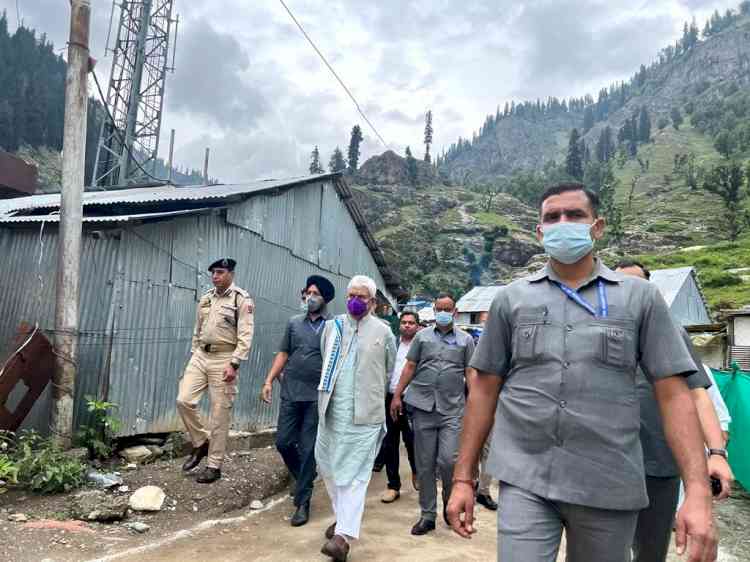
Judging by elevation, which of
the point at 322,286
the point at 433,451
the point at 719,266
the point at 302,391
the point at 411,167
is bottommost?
the point at 433,451

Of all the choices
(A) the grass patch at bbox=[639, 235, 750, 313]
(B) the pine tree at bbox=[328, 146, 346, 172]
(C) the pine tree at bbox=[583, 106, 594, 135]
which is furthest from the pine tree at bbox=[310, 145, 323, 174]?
(C) the pine tree at bbox=[583, 106, 594, 135]

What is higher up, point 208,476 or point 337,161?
point 337,161

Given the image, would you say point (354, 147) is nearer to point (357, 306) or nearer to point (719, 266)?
point (719, 266)

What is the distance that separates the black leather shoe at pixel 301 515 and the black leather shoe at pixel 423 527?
87cm

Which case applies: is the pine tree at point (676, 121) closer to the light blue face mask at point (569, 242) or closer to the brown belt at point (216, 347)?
the brown belt at point (216, 347)

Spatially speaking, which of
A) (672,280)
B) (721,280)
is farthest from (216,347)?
(721,280)

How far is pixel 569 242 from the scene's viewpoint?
83.9 inches

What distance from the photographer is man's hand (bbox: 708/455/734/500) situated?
2037 mm

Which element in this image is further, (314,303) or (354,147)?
(354,147)

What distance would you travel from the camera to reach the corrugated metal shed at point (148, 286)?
615 cm

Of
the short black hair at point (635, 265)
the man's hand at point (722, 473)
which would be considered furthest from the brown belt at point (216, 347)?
the man's hand at point (722, 473)

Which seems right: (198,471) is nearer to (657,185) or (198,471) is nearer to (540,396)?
(540,396)

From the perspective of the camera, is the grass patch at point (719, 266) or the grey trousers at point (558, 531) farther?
the grass patch at point (719, 266)

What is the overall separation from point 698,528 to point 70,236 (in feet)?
18.0
